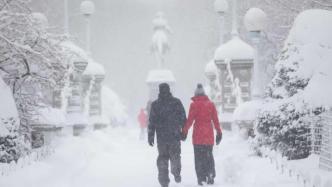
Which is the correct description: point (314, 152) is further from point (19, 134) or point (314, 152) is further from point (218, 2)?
point (218, 2)

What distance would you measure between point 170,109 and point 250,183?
208 centimetres

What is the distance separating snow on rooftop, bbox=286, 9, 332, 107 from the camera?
36.2 feet

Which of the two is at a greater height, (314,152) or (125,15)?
(125,15)

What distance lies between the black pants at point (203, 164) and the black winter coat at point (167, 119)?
495mm

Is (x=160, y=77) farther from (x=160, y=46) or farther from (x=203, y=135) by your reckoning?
(x=203, y=135)

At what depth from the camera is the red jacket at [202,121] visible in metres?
11.3

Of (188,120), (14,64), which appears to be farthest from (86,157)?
(188,120)

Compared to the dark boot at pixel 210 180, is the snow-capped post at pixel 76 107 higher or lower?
higher

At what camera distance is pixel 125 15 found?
75875 mm

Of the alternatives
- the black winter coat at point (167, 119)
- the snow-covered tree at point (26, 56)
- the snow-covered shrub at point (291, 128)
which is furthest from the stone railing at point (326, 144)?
the snow-covered tree at point (26, 56)

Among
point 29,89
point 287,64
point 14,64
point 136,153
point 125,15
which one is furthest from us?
point 125,15

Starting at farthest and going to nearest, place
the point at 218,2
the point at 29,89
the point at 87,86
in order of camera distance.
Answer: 1. the point at 87,86
2. the point at 218,2
3. the point at 29,89

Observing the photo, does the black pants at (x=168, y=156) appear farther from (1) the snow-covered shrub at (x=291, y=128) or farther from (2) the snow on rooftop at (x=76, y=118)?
(2) the snow on rooftop at (x=76, y=118)

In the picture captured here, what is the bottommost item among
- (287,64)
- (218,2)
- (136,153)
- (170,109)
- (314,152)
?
(136,153)
